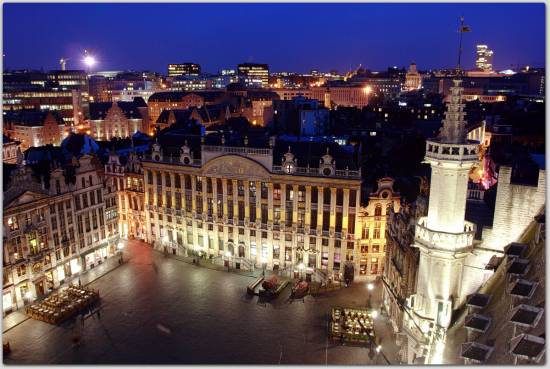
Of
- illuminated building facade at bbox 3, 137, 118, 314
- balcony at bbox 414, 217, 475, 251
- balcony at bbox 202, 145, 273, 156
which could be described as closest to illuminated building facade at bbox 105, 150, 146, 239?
illuminated building facade at bbox 3, 137, 118, 314

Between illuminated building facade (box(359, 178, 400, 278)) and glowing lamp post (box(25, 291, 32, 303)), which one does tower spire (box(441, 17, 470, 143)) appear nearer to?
illuminated building facade (box(359, 178, 400, 278))

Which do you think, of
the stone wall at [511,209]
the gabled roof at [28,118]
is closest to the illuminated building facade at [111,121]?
the gabled roof at [28,118]

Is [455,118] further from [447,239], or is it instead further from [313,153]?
[313,153]

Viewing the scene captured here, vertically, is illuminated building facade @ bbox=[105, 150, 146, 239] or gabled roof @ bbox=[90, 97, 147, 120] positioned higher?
gabled roof @ bbox=[90, 97, 147, 120]

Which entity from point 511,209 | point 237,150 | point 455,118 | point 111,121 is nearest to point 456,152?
point 455,118

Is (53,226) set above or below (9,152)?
below

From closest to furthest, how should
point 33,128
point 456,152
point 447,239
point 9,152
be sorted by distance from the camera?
1. point 456,152
2. point 447,239
3. point 9,152
4. point 33,128

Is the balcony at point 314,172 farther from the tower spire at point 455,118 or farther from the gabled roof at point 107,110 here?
the gabled roof at point 107,110
